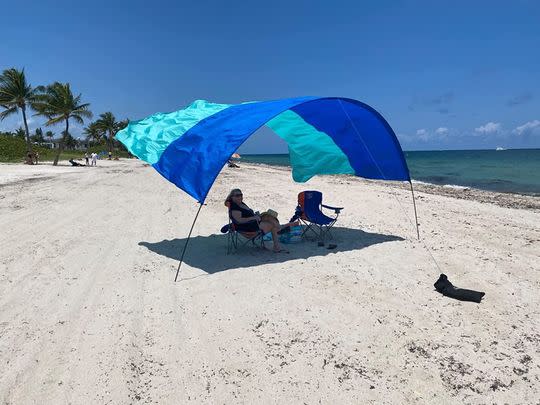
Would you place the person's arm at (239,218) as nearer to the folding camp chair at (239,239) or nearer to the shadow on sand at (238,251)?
the folding camp chair at (239,239)

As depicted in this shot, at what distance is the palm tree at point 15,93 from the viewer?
Answer: 30266mm

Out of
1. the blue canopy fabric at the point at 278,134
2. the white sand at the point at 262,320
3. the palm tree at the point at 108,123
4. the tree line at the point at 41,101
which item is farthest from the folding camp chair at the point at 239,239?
the palm tree at the point at 108,123

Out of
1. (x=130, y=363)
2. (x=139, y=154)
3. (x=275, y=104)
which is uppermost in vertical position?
(x=275, y=104)

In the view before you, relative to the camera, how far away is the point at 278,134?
8.38 metres

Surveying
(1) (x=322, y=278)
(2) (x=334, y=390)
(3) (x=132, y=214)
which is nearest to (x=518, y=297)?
(1) (x=322, y=278)

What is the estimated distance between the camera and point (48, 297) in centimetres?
450

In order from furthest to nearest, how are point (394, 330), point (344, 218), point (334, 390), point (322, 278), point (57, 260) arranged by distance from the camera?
point (344, 218) → point (57, 260) → point (322, 278) → point (394, 330) → point (334, 390)

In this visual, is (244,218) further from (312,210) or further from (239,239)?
(312,210)

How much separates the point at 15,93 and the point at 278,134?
1210 inches

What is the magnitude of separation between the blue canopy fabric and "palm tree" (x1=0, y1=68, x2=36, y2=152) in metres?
28.1

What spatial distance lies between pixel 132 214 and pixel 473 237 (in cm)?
752

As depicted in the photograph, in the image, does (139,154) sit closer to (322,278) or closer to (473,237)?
(322,278)

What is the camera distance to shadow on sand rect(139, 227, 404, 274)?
5961 millimetres

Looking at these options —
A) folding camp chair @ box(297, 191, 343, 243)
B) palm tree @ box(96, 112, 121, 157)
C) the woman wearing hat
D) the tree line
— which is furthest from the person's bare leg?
palm tree @ box(96, 112, 121, 157)
